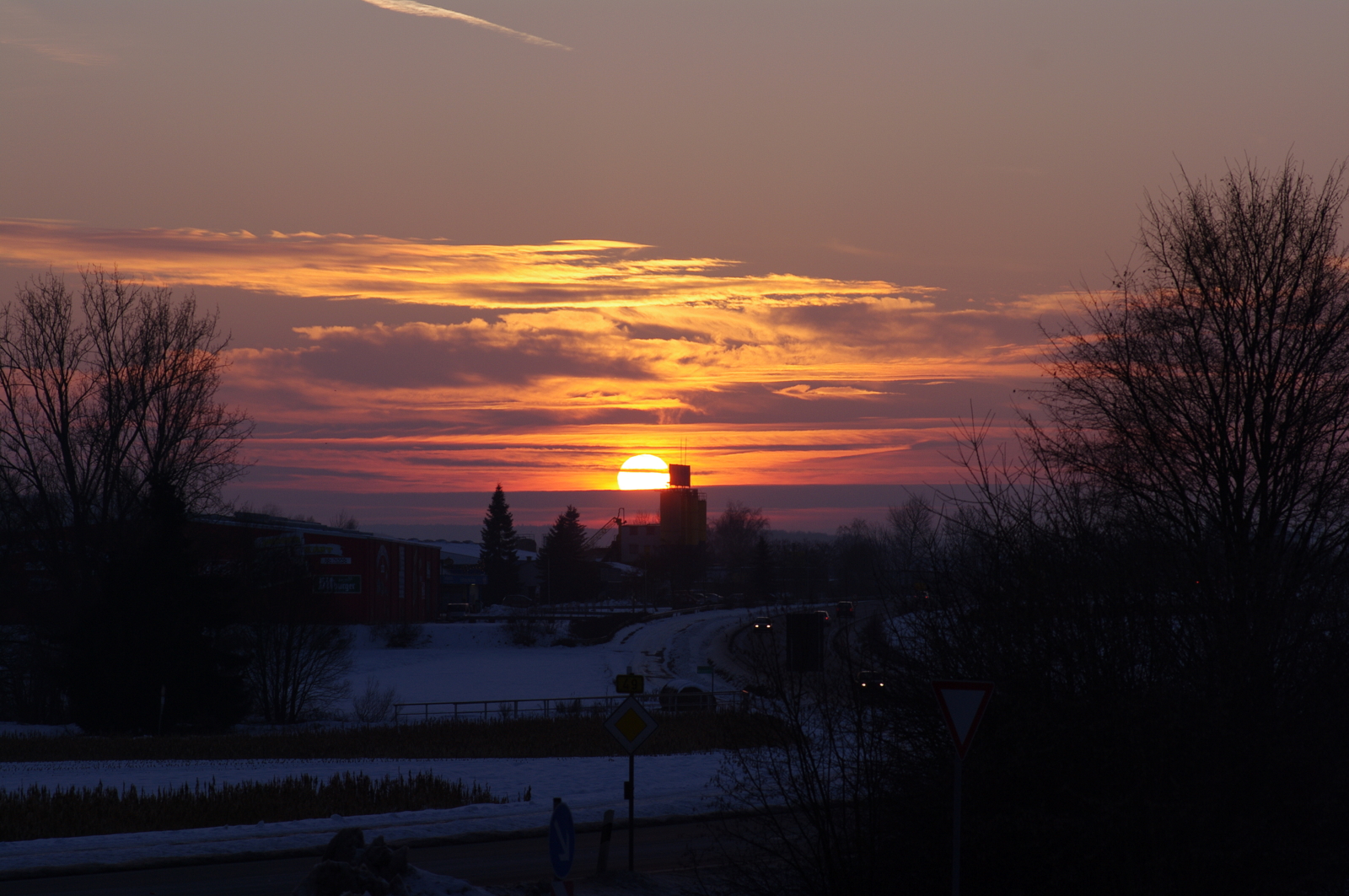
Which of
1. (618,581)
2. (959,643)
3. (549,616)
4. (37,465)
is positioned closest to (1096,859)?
(959,643)

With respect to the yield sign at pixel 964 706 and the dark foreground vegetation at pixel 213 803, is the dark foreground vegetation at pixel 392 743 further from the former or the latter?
the yield sign at pixel 964 706

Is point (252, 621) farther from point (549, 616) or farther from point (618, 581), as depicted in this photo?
point (618, 581)

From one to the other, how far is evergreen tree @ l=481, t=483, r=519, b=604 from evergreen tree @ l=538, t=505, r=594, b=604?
4.88m

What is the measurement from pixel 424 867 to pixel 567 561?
146 m

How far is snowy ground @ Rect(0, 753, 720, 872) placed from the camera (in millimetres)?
16453

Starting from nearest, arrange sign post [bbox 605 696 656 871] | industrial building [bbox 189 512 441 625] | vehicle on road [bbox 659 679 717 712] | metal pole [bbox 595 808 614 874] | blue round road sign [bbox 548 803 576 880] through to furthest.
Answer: blue round road sign [bbox 548 803 576 880] < metal pole [bbox 595 808 614 874] < sign post [bbox 605 696 656 871] < vehicle on road [bbox 659 679 717 712] < industrial building [bbox 189 512 441 625]

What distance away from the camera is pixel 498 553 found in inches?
6422

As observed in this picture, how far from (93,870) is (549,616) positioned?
93.4m

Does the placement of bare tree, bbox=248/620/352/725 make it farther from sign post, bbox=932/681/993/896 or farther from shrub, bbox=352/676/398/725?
sign post, bbox=932/681/993/896

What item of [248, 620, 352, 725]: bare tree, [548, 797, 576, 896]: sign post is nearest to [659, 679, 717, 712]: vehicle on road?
[248, 620, 352, 725]: bare tree

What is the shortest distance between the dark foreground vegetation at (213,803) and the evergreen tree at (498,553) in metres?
139

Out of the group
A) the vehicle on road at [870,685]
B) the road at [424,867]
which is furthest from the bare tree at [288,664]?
the vehicle on road at [870,685]

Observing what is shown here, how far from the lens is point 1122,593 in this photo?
37.1ft

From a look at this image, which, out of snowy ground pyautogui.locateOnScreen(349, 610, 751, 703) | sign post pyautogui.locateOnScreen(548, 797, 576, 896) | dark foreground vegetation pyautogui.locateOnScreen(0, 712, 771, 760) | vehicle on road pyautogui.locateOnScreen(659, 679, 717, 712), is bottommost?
snowy ground pyautogui.locateOnScreen(349, 610, 751, 703)
